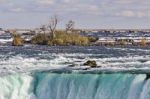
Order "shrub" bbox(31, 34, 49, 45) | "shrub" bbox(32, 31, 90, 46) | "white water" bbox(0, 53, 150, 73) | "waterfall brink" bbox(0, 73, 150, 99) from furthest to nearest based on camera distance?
"shrub" bbox(31, 34, 49, 45)
"shrub" bbox(32, 31, 90, 46)
"white water" bbox(0, 53, 150, 73)
"waterfall brink" bbox(0, 73, 150, 99)

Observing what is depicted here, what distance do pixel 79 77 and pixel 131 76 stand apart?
3136 mm

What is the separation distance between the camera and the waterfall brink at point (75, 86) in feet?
97.2

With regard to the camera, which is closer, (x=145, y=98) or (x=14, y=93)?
(x=145, y=98)

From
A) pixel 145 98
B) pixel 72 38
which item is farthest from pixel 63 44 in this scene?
pixel 145 98

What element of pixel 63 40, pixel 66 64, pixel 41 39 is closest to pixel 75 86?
pixel 66 64

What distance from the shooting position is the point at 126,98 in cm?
2947

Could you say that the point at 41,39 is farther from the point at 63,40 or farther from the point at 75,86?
the point at 75,86

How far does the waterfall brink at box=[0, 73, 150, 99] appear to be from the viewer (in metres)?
29.6

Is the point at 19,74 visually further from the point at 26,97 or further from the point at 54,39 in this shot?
the point at 54,39

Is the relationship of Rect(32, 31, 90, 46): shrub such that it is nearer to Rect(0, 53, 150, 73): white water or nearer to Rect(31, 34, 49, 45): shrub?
Rect(31, 34, 49, 45): shrub

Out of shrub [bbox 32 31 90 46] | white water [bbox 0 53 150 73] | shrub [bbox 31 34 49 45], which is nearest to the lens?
white water [bbox 0 53 150 73]

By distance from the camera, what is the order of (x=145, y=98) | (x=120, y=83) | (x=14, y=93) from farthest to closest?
(x=14, y=93) < (x=120, y=83) < (x=145, y=98)

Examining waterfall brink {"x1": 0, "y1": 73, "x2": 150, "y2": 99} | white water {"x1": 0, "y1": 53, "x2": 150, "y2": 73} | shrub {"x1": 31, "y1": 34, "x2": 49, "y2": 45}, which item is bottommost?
shrub {"x1": 31, "y1": 34, "x2": 49, "y2": 45}

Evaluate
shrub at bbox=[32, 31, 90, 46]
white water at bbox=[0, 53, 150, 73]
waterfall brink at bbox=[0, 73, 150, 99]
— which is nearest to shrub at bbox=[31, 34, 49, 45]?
shrub at bbox=[32, 31, 90, 46]
